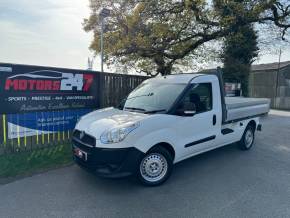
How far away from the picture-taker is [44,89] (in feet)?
18.9

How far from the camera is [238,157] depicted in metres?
5.50

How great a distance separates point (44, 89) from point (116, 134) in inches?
125

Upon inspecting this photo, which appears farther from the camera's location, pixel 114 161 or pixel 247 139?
pixel 247 139

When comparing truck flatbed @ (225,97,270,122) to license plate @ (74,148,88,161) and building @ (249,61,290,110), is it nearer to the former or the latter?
license plate @ (74,148,88,161)

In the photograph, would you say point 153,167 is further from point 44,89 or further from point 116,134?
point 44,89

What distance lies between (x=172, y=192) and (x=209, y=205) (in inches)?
24.7

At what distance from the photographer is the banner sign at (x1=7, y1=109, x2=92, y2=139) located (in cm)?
537

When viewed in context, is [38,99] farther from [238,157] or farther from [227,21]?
[227,21]

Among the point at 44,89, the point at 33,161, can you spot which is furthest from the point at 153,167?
the point at 44,89

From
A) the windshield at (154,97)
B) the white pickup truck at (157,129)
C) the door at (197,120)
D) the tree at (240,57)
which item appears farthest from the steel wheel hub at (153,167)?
the tree at (240,57)

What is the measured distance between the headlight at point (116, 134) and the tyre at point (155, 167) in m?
0.53

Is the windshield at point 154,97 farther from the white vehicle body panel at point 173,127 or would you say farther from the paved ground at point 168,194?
the paved ground at point 168,194

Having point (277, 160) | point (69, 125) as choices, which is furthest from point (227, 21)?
point (69, 125)

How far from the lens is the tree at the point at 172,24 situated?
12408 mm
